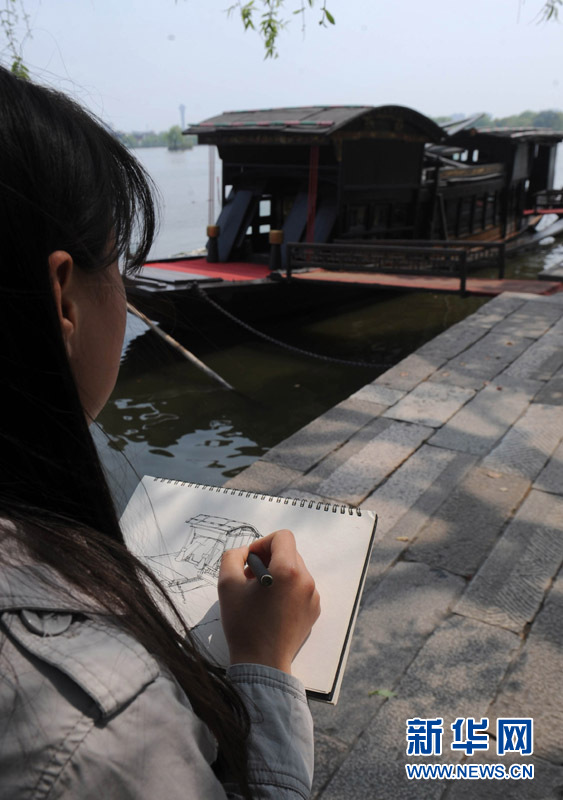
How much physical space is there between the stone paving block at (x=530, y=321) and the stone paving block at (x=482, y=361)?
0.77 feet

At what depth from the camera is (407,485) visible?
144 inches

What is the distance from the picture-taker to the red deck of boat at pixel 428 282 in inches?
367

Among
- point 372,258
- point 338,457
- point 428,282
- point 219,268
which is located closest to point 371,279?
point 372,258

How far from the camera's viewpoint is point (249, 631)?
104 cm

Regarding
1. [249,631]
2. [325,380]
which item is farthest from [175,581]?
[325,380]

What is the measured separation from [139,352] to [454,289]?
16.0 ft

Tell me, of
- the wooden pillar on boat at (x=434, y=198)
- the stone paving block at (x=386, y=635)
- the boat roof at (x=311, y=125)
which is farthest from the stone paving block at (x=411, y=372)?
the wooden pillar on boat at (x=434, y=198)

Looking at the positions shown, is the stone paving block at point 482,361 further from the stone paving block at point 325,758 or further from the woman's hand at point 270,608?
the woman's hand at point 270,608

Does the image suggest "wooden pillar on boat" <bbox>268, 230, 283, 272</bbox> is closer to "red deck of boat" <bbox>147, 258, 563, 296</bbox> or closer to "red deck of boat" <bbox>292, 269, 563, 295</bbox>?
"red deck of boat" <bbox>147, 258, 563, 296</bbox>

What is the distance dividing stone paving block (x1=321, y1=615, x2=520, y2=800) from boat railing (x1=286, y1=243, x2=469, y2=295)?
7.46m

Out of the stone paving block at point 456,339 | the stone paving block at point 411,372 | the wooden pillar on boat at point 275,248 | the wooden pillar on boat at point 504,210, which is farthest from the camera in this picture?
the wooden pillar on boat at point 504,210

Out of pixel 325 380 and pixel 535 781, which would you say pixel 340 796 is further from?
pixel 325 380

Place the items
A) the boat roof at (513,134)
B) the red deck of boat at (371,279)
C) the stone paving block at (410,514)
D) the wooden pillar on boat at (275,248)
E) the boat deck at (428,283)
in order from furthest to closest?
1. the boat roof at (513,134)
2. the wooden pillar on boat at (275,248)
3. the red deck of boat at (371,279)
4. the boat deck at (428,283)
5. the stone paving block at (410,514)

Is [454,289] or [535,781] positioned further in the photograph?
[454,289]
